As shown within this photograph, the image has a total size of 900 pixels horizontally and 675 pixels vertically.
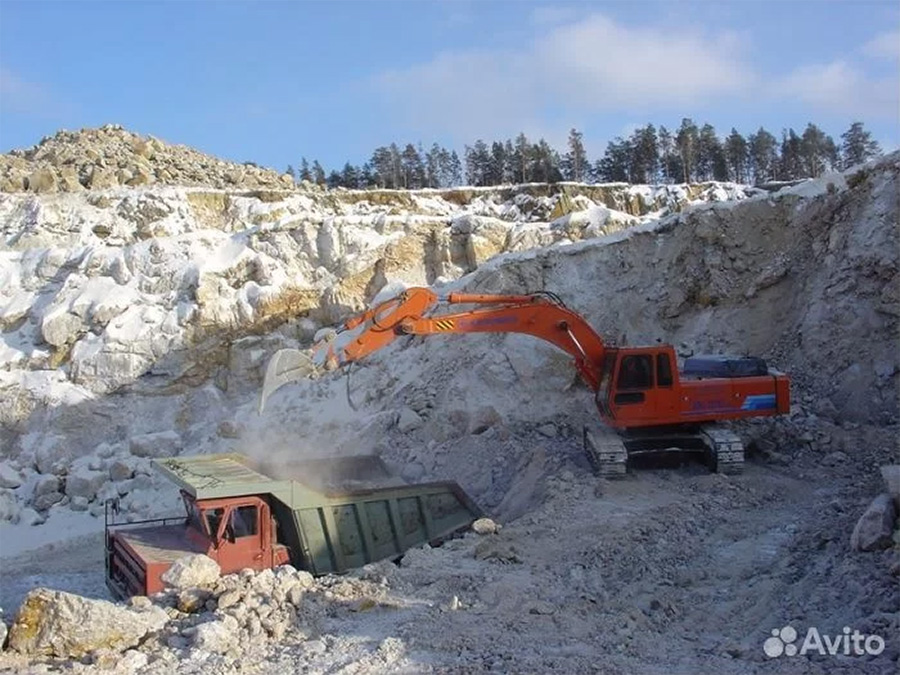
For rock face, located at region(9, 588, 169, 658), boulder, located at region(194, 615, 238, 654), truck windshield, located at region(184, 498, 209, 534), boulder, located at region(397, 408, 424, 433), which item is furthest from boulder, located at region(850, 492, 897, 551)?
boulder, located at region(397, 408, 424, 433)

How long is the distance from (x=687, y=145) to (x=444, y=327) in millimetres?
35312

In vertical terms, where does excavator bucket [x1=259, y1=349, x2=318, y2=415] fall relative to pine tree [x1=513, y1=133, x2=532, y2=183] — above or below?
below

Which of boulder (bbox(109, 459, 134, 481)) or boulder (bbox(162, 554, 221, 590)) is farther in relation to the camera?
boulder (bbox(109, 459, 134, 481))

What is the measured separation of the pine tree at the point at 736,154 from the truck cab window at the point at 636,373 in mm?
36894

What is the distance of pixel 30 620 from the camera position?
6.83 m

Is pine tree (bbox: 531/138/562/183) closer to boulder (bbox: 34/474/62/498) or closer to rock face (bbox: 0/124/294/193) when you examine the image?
rock face (bbox: 0/124/294/193)

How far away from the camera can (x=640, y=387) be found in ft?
37.2

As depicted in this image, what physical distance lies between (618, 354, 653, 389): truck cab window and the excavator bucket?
14.0ft

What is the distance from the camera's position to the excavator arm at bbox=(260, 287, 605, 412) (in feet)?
32.3

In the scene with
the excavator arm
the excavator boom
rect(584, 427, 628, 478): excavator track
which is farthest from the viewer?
rect(584, 427, 628, 478): excavator track

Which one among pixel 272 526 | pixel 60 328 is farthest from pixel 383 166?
pixel 272 526

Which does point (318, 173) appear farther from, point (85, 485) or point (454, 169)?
point (85, 485)

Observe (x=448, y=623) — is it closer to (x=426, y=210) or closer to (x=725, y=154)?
(x=426, y=210)

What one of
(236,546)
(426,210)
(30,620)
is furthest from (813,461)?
(426,210)
